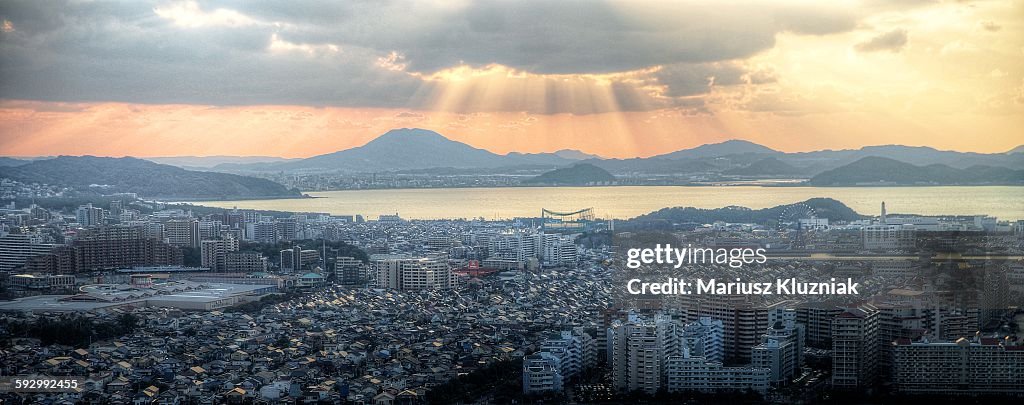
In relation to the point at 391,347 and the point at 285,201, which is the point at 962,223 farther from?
the point at 285,201

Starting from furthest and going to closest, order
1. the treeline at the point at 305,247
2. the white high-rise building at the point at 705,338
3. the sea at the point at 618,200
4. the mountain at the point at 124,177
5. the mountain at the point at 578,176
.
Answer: the mountain at the point at 578,176 < the mountain at the point at 124,177 < the sea at the point at 618,200 < the treeline at the point at 305,247 < the white high-rise building at the point at 705,338

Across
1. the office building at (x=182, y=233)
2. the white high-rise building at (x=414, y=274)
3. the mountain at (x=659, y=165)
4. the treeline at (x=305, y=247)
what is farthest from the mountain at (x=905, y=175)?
the office building at (x=182, y=233)

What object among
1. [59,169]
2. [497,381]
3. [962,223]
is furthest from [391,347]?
[59,169]

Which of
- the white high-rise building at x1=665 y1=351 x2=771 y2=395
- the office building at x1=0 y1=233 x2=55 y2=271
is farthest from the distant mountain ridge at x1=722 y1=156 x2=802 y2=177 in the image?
the white high-rise building at x1=665 y1=351 x2=771 y2=395

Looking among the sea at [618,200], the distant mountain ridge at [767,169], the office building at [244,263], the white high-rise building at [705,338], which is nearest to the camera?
the white high-rise building at [705,338]

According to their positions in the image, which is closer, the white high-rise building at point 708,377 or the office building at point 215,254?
the white high-rise building at point 708,377

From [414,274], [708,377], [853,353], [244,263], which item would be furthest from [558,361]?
[244,263]

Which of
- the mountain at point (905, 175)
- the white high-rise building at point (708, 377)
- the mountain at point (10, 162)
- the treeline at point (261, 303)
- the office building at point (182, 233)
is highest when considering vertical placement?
the mountain at point (10, 162)

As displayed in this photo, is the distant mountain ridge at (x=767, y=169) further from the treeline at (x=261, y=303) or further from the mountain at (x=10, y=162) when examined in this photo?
the mountain at (x=10, y=162)
